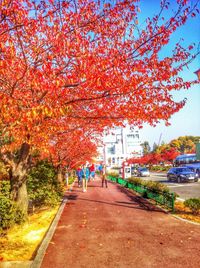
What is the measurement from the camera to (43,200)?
13.8 m

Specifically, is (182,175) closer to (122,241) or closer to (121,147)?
(122,241)

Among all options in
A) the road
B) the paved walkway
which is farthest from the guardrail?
the road

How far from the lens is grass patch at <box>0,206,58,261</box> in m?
7.03

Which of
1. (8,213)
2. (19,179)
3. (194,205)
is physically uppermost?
(19,179)

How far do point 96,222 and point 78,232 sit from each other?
1.51m

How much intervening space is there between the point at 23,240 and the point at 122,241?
3090 millimetres

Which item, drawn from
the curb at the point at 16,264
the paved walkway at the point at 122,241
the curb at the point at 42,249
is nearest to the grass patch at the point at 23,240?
the curb at the point at 42,249

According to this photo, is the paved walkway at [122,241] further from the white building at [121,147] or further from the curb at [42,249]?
the white building at [121,147]

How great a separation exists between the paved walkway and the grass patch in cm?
53

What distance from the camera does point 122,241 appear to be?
7914mm

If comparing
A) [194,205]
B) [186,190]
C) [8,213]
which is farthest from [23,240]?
[186,190]

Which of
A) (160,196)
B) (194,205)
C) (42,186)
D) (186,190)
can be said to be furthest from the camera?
(186,190)

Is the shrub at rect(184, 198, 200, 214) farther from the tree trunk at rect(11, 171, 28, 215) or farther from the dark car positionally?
the dark car

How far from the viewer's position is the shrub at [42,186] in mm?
13336
